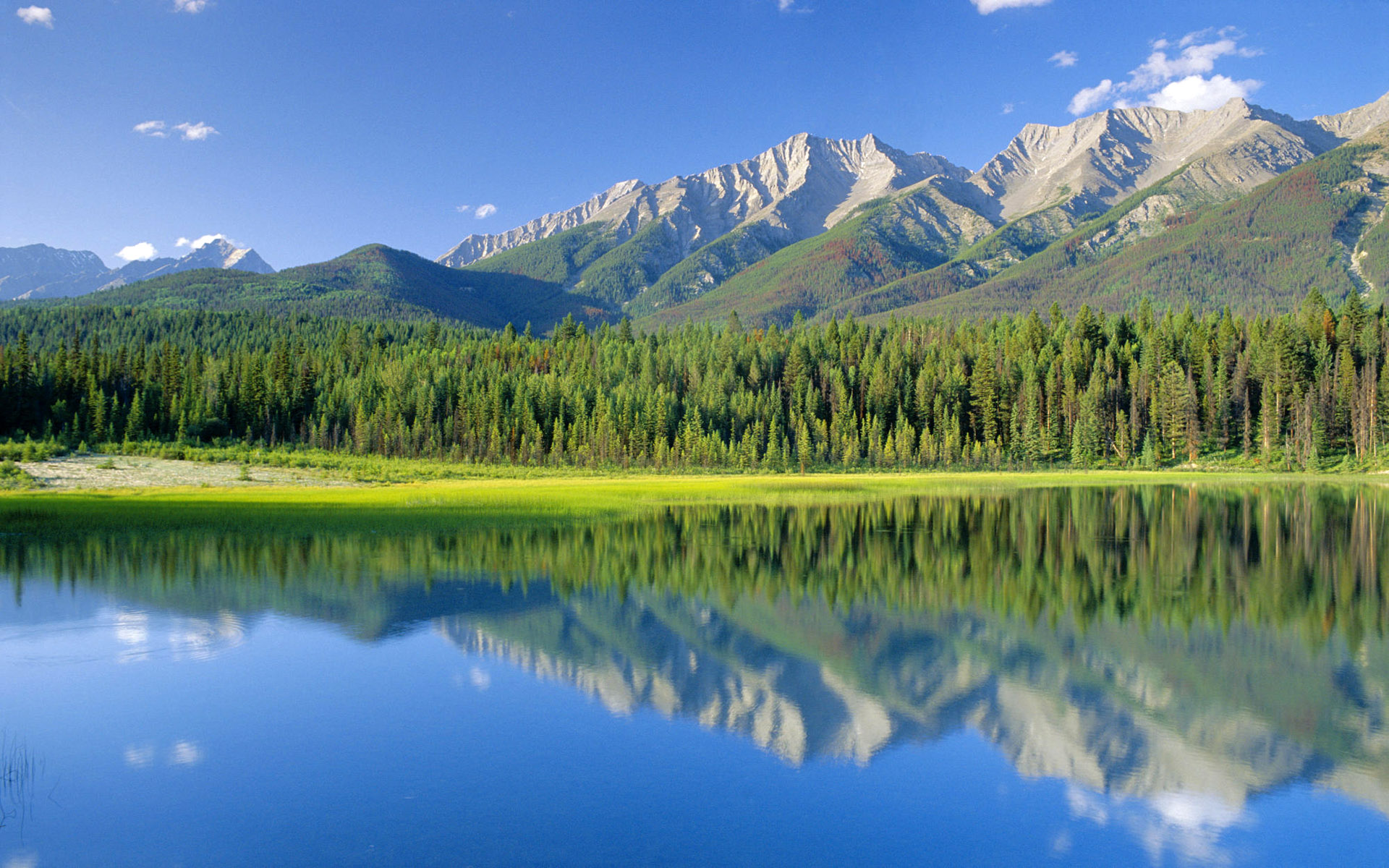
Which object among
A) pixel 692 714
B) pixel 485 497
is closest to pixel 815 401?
pixel 485 497

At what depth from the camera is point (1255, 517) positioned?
4291cm

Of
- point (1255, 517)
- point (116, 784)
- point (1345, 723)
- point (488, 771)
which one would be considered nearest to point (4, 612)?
point (116, 784)

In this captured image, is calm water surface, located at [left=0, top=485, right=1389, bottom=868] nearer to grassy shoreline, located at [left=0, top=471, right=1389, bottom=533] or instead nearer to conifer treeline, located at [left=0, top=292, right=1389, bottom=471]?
grassy shoreline, located at [left=0, top=471, right=1389, bottom=533]

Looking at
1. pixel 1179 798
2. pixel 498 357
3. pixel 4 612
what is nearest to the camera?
pixel 1179 798

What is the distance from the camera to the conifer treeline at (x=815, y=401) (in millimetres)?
94312

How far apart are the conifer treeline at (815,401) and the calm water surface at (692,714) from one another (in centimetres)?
7501

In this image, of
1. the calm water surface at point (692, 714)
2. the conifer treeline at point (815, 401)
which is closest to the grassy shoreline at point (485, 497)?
the conifer treeline at point (815, 401)

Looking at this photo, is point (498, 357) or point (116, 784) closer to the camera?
point (116, 784)

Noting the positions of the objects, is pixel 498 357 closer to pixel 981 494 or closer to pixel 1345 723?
pixel 981 494

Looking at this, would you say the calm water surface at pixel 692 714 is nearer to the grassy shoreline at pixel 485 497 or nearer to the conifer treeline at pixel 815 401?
the grassy shoreline at pixel 485 497

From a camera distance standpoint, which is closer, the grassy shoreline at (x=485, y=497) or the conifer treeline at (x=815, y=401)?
the grassy shoreline at (x=485, y=497)

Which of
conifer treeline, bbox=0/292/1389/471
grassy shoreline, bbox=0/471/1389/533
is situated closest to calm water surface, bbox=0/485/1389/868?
grassy shoreline, bbox=0/471/1389/533

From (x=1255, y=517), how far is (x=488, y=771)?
151 ft

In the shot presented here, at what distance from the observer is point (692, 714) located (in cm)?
1321
